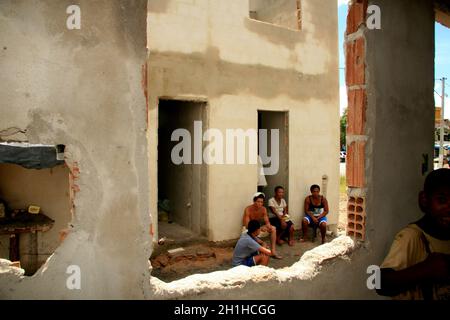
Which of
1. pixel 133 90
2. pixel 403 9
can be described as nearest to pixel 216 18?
pixel 403 9

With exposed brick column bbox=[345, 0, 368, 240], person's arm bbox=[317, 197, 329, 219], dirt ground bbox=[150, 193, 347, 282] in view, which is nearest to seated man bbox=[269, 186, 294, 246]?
dirt ground bbox=[150, 193, 347, 282]

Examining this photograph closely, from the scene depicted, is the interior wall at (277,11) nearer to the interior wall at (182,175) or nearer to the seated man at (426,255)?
the interior wall at (182,175)

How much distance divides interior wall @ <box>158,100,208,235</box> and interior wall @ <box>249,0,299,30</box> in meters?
3.11

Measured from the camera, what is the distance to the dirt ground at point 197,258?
581 cm

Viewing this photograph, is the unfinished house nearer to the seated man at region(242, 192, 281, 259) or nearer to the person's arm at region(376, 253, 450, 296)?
the person's arm at region(376, 253, 450, 296)

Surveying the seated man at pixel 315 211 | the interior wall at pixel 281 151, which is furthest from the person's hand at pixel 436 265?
the interior wall at pixel 281 151

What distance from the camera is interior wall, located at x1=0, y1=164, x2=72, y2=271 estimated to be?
568cm

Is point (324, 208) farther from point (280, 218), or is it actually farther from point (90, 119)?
point (90, 119)

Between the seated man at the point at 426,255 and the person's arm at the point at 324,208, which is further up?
the seated man at the point at 426,255

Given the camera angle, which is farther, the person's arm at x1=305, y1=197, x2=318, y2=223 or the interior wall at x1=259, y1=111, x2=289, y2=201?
the interior wall at x1=259, y1=111, x2=289, y2=201

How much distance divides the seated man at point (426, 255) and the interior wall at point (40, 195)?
5169 millimetres

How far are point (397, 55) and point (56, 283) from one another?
10.9ft

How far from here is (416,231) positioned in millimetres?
2045
